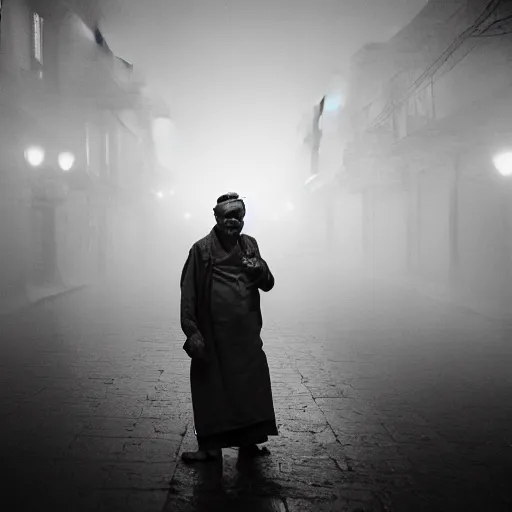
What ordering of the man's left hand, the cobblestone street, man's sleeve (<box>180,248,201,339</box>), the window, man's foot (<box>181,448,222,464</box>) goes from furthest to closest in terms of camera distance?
the window, the man's left hand, man's sleeve (<box>180,248,201,339</box>), man's foot (<box>181,448,222,464</box>), the cobblestone street

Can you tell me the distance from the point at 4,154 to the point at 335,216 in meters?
23.0

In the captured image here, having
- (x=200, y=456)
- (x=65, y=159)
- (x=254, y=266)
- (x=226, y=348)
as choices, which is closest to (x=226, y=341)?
(x=226, y=348)

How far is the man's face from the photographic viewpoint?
3752 millimetres

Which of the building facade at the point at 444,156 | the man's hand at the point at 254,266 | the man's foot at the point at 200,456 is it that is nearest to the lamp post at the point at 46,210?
the building facade at the point at 444,156

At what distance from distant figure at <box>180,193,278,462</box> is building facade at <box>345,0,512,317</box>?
8.47 metres

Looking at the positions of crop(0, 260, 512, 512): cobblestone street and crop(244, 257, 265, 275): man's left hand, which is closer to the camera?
crop(0, 260, 512, 512): cobblestone street

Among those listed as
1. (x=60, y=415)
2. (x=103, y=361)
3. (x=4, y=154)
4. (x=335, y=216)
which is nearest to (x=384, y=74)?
(x=335, y=216)

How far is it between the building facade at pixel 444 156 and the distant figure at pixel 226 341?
847 cm

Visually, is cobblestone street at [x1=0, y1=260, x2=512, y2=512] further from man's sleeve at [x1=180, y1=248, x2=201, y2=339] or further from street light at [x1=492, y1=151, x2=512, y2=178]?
street light at [x1=492, y1=151, x2=512, y2=178]

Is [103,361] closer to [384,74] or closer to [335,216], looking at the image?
[384,74]

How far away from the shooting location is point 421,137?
558 inches

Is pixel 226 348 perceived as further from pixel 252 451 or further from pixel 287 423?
pixel 287 423

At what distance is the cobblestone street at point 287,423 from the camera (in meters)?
3.05

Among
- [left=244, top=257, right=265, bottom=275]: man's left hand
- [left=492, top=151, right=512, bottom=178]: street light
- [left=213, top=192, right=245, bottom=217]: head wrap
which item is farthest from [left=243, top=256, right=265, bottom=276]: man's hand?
[left=492, top=151, right=512, bottom=178]: street light
